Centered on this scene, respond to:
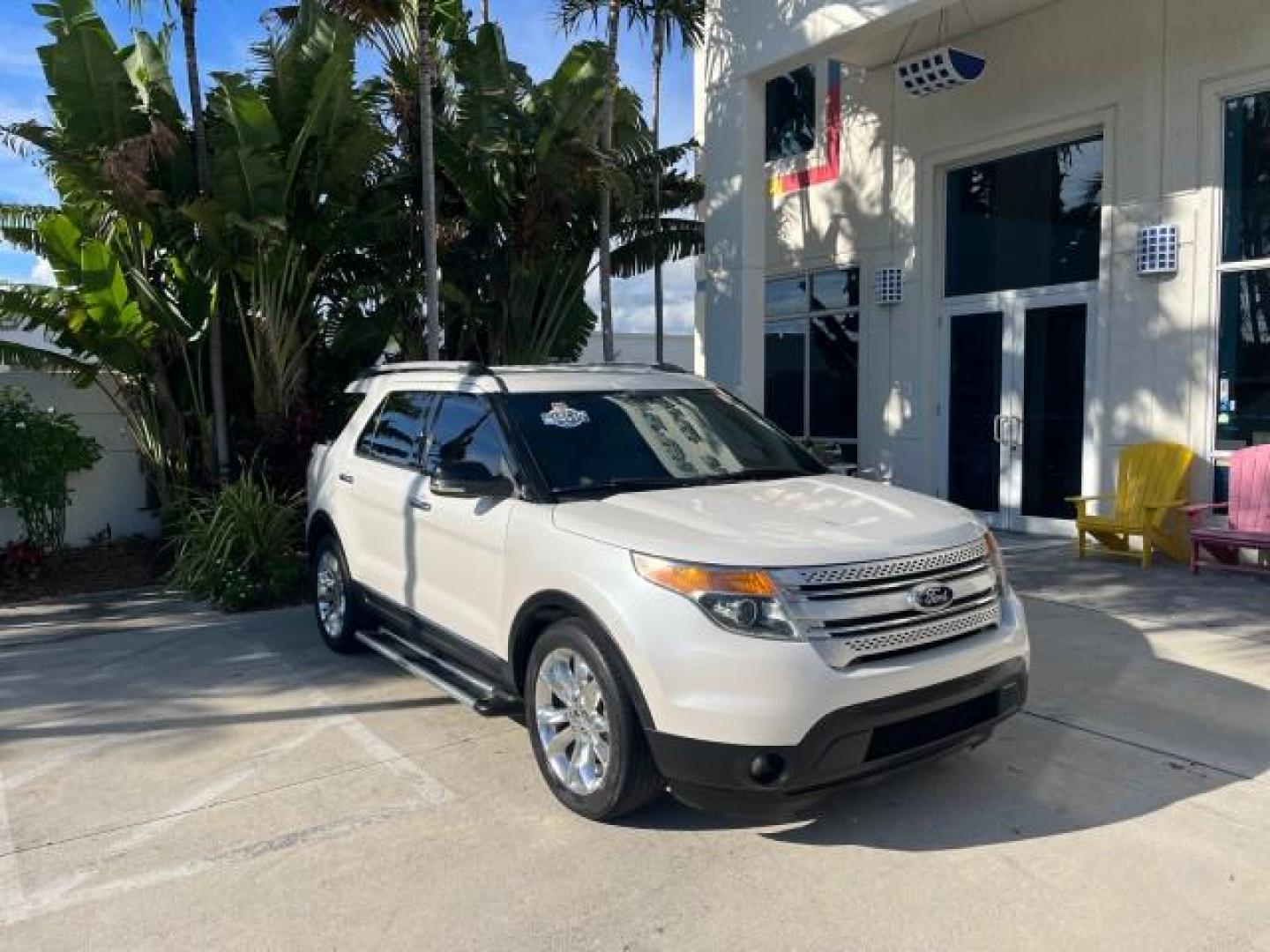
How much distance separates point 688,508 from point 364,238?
6.73m

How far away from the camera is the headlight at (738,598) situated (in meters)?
3.46

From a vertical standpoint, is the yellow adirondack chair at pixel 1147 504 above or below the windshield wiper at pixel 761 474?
below

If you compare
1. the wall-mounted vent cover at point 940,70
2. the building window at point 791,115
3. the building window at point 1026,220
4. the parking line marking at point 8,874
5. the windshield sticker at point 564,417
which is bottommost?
the parking line marking at point 8,874

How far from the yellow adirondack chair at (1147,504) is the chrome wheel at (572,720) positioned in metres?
6.45

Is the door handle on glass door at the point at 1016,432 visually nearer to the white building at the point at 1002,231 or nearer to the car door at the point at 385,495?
the white building at the point at 1002,231

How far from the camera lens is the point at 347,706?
5.39 metres

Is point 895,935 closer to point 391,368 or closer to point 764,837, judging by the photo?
point 764,837

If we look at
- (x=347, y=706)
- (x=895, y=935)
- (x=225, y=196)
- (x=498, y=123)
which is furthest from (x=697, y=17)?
(x=895, y=935)

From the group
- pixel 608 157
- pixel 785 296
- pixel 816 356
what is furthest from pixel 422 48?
pixel 816 356

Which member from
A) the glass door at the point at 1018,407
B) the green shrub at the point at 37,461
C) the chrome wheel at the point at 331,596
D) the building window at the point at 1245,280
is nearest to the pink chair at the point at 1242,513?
the building window at the point at 1245,280

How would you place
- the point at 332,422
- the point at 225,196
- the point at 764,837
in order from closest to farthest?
the point at 764,837, the point at 225,196, the point at 332,422

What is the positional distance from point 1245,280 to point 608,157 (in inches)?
234

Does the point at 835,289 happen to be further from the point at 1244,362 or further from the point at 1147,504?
the point at 1147,504

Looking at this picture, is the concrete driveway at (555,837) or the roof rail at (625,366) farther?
the roof rail at (625,366)
